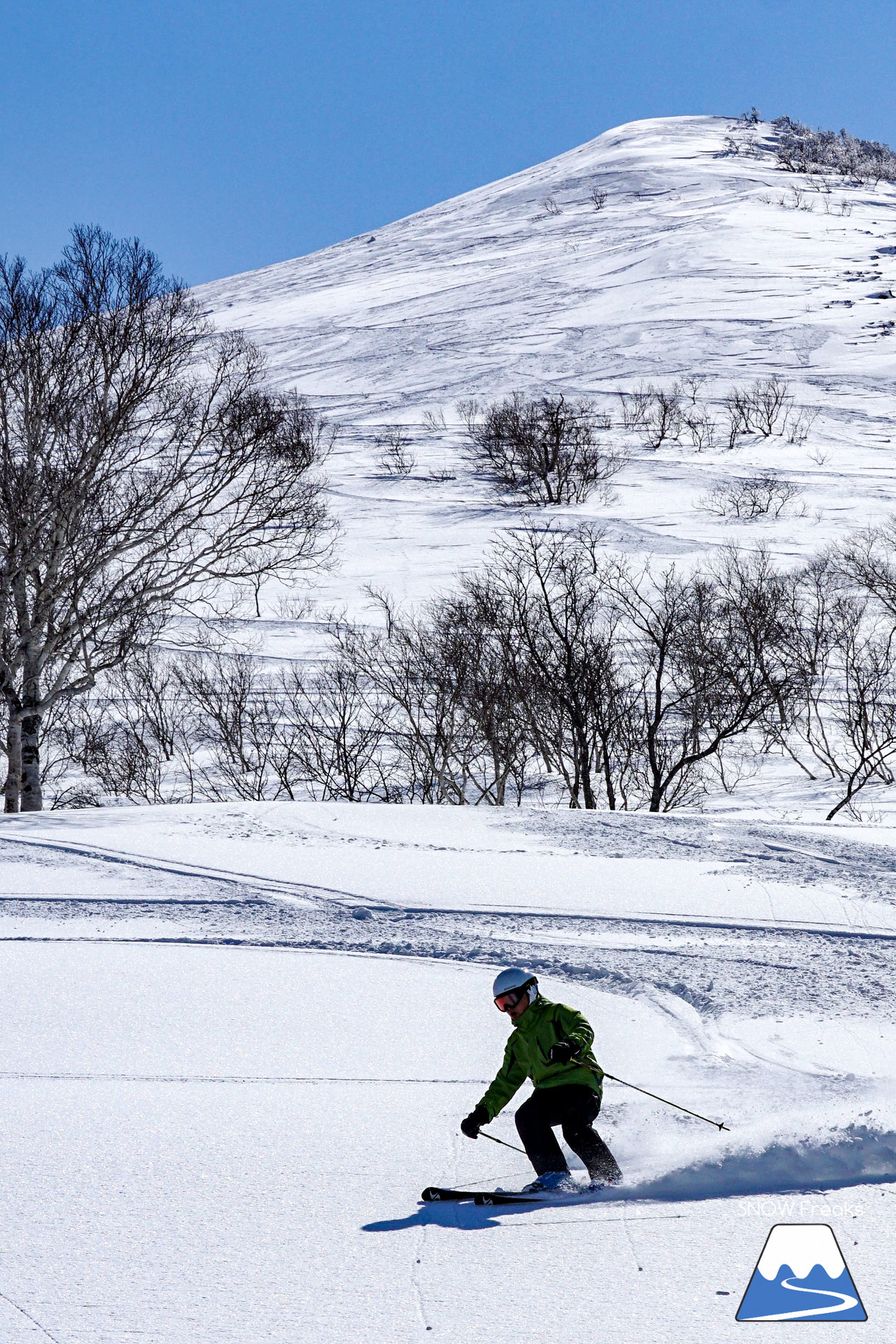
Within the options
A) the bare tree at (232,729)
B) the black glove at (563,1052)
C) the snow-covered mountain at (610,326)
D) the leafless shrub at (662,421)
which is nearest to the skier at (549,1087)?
the black glove at (563,1052)

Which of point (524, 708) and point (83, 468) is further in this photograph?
point (524, 708)

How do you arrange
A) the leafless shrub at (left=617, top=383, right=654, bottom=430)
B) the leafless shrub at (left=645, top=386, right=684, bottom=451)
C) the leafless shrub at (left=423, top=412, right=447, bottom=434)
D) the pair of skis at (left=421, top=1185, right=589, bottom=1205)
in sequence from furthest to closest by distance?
the leafless shrub at (left=423, top=412, right=447, bottom=434) → the leafless shrub at (left=617, top=383, right=654, bottom=430) → the leafless shrub at (left=645, top=386, right=684, bottom=451) → the pair of skis at (left=421, top=1185, right=589, bottom=1205)

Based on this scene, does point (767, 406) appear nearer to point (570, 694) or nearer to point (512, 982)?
point (570, 694)

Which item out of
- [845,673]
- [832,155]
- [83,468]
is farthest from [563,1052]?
[832,155]

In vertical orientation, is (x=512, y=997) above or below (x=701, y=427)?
below

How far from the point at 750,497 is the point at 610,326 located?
2961 cm

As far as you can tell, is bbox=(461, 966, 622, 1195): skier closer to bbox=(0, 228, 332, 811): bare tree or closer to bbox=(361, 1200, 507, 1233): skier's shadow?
bbox=(361, 1200, 507, 1233): skier's shadow

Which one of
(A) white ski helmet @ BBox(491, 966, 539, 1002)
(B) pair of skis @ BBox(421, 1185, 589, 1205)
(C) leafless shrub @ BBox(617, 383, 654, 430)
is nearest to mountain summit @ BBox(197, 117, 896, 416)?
(C) leafless shrub @ BBox(617, 383, 654, 430)

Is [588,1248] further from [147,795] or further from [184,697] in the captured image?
[184,697]

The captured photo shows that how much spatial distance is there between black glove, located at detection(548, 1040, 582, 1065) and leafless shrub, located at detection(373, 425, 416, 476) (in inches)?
1606

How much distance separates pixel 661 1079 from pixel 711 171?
113391mm

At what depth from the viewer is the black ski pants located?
400 cm

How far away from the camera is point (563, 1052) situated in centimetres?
399

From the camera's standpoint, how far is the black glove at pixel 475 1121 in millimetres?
4004
